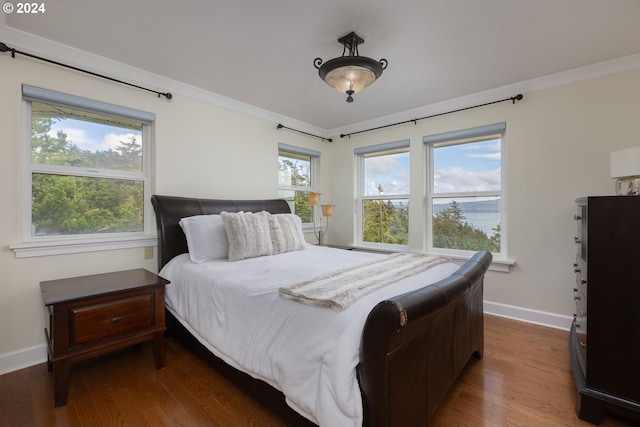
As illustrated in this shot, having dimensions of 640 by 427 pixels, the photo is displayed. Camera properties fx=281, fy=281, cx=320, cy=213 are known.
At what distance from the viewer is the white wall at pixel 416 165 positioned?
2.01m

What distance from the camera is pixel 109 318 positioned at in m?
1.80

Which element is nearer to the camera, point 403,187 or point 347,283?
point 347,283

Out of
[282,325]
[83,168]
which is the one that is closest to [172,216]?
[83,168]

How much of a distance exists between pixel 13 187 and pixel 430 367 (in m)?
2.96

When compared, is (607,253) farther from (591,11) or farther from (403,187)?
(403,187)

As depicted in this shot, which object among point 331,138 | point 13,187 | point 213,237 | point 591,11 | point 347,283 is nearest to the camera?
point 347,283

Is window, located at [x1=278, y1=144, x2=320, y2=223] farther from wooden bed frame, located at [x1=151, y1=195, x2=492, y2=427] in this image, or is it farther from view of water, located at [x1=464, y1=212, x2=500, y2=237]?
wooden bed frame, located at [x1=151, y1=195, x2=492, y2=427]

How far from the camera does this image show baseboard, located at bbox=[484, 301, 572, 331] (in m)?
2.70

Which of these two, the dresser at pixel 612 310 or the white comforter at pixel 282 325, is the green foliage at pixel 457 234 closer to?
the white comforter at pixel 282 325

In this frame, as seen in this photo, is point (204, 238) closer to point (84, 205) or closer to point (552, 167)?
point (84, 205)

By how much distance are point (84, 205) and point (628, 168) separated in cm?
388

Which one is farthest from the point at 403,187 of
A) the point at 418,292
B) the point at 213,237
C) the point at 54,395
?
the point at 54,395

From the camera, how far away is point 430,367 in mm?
1403

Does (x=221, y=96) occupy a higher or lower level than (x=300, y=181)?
higher
